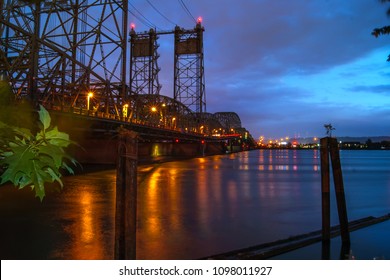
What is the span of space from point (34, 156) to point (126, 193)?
5239 mm

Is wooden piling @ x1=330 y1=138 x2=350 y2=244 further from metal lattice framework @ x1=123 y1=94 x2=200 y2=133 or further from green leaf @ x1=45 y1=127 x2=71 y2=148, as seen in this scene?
metal lattice framework @ x1=123 y1=94 x2=200 y2=133

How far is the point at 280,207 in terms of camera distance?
21.3m

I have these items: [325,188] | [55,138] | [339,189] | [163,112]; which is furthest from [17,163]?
[163,112]

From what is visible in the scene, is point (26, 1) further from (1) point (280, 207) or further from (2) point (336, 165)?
(1) point (280, 207)

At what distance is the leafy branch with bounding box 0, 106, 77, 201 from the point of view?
1.89 metres

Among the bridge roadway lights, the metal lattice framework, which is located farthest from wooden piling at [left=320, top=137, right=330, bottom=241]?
the metal lattice framework

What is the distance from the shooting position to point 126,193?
7.08 m

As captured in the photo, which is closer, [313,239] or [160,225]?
[313,239]

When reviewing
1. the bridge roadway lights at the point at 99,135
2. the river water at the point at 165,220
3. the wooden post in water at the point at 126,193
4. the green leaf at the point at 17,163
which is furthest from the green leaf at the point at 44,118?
the river water at the point at 165,220

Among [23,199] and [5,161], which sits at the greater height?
[5,161]

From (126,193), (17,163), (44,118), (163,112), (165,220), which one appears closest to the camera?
(17,163)

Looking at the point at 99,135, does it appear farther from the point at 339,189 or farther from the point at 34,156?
the point at 34,156
